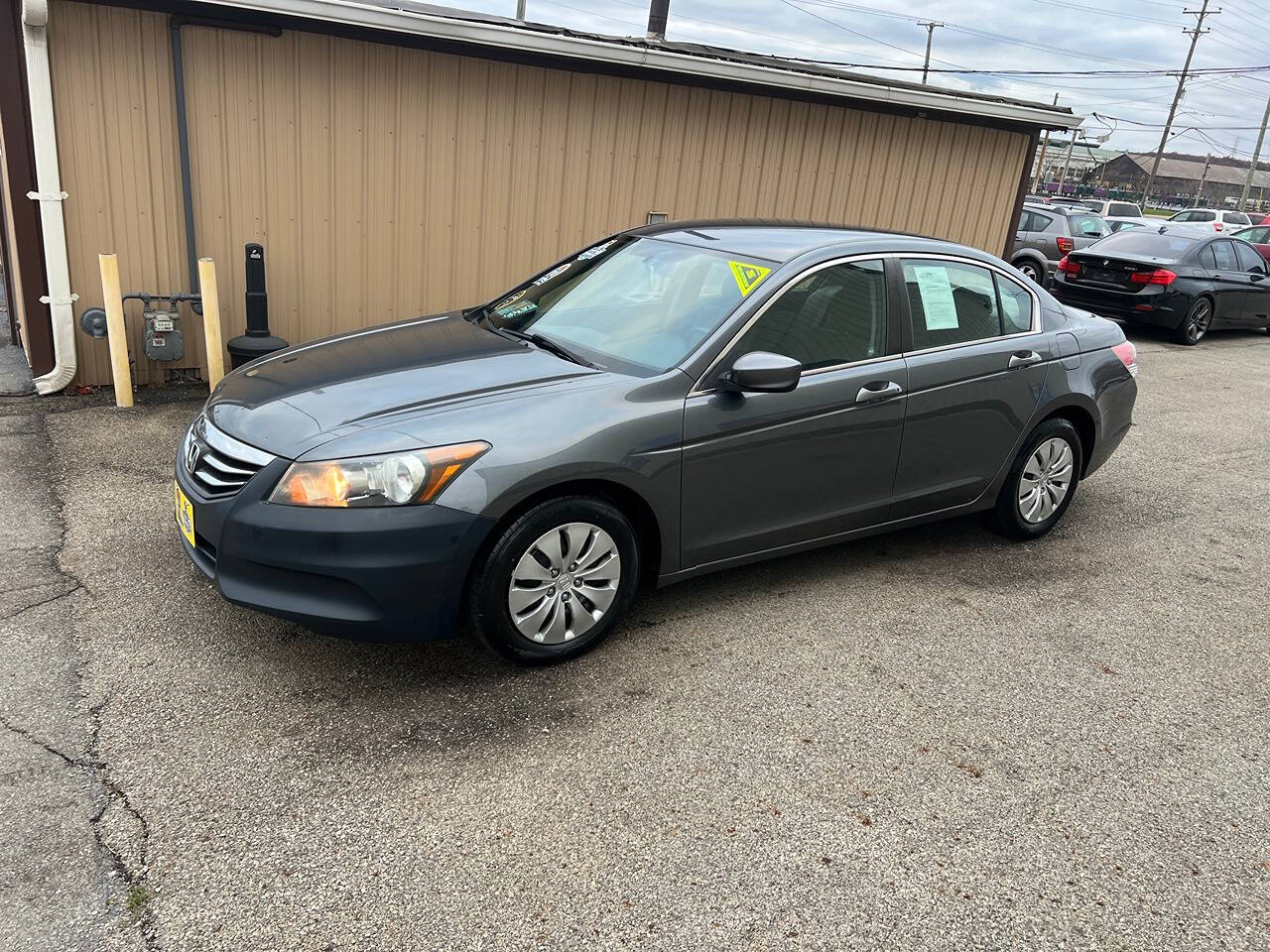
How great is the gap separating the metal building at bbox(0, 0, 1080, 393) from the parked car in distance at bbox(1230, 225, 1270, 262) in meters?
11.7

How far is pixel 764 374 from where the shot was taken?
3768mm

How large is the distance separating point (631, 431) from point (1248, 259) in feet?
42.3

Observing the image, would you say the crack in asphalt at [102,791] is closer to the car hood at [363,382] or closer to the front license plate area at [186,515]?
the front license plate area at [186,515]

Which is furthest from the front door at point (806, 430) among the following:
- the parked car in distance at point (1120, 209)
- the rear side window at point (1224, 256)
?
the parked car in distance at point (1120, 209)

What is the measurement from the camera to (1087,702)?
383cm

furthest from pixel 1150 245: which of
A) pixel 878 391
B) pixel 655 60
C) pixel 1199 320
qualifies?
pixel 878 391

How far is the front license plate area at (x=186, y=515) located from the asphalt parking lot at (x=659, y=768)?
1.31ft

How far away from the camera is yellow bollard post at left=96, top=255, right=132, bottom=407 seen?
20.9 ft

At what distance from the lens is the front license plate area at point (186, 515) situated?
11.9ft

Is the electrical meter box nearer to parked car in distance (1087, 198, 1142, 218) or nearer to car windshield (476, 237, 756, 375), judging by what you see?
car windshield (476, 237, 756, 375)

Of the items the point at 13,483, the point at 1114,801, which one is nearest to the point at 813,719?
the point at 1114,801

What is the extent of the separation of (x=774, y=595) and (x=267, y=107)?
5059 millimetres

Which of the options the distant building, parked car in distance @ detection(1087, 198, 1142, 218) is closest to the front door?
parked car in distance @ detection(1087, 198, 1142, 218)

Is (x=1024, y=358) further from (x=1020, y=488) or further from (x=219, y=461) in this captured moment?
(x=219, y=461)
